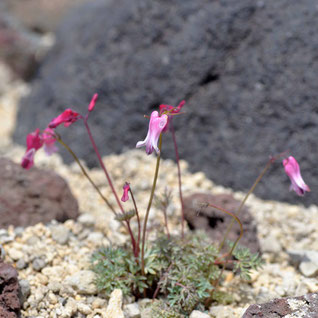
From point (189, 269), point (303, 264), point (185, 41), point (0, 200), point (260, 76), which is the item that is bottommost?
point (303, 264)

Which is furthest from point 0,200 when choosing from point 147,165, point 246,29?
point 246,29

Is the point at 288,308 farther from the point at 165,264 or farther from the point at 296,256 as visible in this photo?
the point at 296,256

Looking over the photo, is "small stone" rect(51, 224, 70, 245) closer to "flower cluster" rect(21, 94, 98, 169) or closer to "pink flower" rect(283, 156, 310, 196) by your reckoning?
"flower cluster" rect(21, 94, 98, 169)

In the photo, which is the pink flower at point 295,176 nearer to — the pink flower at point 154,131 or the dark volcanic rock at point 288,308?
the dark volcanic rock at point 288,308

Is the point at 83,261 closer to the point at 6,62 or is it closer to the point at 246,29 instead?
the point at 246,29

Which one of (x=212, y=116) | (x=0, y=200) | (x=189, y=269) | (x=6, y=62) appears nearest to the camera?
(x=189, y=269)

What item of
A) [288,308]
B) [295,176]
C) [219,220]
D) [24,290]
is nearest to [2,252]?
[24,290]

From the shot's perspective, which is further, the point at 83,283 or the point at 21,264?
the point at 21,264

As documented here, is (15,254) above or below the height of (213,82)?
below
